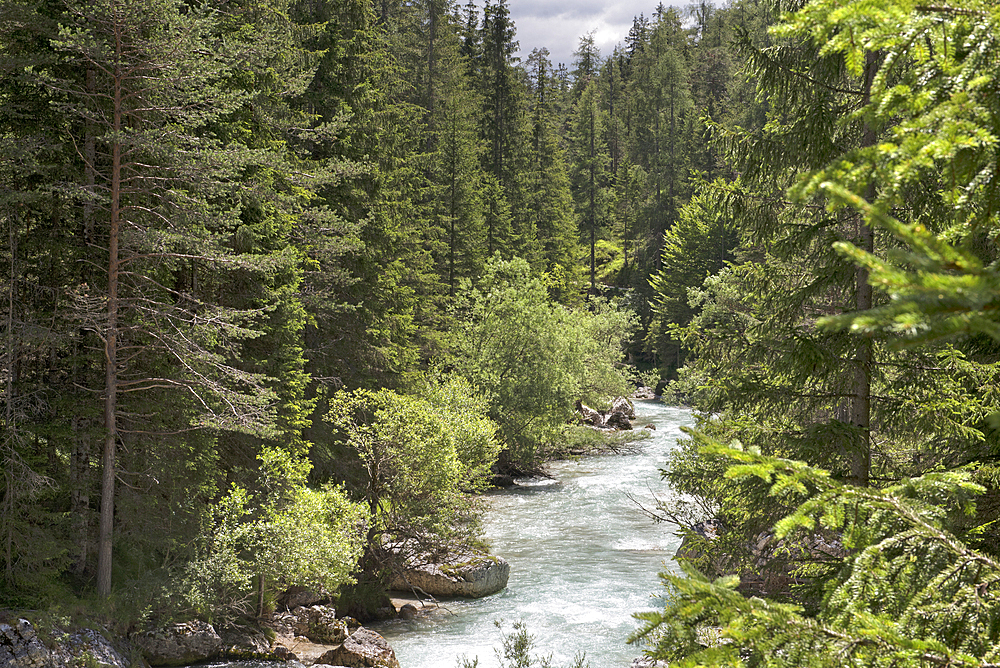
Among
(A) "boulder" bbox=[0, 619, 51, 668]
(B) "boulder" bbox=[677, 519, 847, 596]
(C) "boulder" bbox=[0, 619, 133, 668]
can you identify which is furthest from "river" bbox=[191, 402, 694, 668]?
(A) "boulder" bbox=[0, 619, 51, 668]

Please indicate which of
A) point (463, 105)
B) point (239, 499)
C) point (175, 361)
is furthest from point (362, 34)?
point (463, 105)

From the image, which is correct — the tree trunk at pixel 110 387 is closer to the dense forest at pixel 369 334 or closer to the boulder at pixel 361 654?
the dense forest at pixel 369 334

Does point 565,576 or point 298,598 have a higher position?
point 298,598

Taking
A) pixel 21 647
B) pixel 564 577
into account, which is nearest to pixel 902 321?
pixel 21 647

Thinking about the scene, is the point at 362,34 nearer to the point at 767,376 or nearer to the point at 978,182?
the point at 767,376

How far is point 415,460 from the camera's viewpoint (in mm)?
15320

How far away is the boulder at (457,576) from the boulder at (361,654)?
3.18 m

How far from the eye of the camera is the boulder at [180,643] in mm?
10586

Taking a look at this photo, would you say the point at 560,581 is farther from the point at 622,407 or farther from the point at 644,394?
the point at 644,394

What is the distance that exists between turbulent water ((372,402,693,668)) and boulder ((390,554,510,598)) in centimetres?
29

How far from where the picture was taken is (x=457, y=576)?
50.9 feet

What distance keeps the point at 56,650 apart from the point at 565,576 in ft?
33.4

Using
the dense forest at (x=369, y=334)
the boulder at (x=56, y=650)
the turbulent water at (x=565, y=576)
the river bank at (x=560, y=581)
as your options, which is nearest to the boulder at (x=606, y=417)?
the turbulent water at (x=565, y=576)

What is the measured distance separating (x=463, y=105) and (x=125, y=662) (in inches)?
1310
